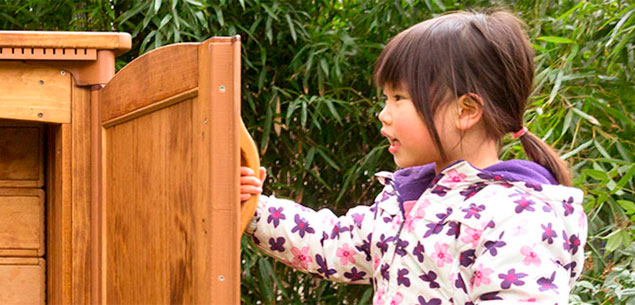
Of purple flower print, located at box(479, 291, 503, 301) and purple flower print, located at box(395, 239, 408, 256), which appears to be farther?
purple flower print, located at box(395, 239, 408, 256)

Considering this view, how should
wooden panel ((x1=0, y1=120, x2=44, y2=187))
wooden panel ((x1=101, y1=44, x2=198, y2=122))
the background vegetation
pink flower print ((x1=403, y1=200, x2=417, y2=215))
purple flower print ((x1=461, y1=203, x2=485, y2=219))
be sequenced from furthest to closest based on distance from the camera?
the background vegetation < wooden panel ((x1=0, y1=120, x2=44, y2=187)) < pink flower print ((x1=403, y1=200, x2=417, y2=215)) < purple flower print ((x1=461, y1=203, x2=485, y2=219)) < wooden panel ((x1=101, y1=44, x2=198, y2=122))

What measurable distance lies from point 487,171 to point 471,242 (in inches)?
4.8

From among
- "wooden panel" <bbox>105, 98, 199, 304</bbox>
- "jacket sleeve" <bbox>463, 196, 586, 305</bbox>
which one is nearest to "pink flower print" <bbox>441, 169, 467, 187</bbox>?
"jacket sleeve" <bbox>463, 196, 586, 305</bbox>

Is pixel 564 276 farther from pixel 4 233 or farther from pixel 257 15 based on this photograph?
pixel 257 15

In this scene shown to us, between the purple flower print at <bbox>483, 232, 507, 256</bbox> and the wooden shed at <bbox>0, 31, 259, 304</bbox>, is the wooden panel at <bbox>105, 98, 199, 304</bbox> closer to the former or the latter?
the wooden shed at <bbox>0, 31, 259, 304</bbox>

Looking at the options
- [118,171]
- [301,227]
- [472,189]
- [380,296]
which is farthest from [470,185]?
[118,171]

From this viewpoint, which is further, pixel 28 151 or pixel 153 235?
pixel 28 151

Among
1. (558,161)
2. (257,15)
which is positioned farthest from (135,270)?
(257,15)

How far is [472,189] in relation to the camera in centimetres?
143

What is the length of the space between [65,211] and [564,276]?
0.91 metres

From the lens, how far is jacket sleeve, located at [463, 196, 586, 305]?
4.28ft

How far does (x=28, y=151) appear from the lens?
1959 millimetres

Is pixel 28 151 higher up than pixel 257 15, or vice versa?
pixel 257 15

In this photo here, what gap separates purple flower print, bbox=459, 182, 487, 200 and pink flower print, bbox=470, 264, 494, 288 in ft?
0.44
